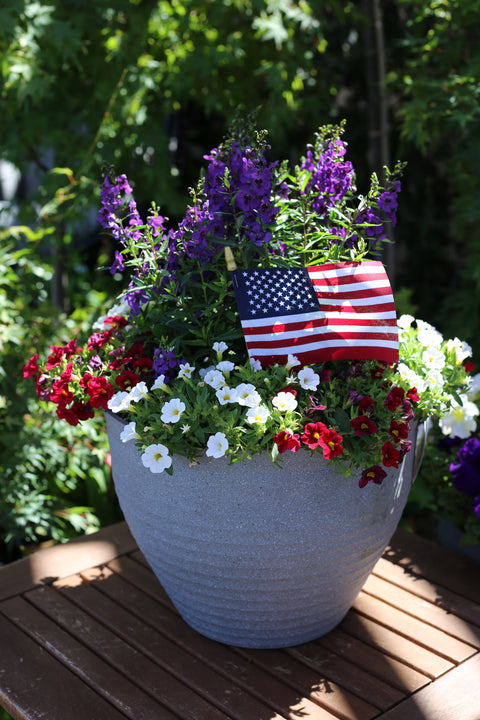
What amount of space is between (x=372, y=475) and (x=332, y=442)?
0.11m

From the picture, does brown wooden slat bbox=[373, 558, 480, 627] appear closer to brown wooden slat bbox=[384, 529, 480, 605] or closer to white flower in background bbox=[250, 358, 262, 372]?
brown wooden slat bbox=[384, 529, 480, 605]

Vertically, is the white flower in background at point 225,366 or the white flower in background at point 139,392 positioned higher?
the white flower in background at point 225,366

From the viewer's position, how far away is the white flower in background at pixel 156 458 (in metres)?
1.42

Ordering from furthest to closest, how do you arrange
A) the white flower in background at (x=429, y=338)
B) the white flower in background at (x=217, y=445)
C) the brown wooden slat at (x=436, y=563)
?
the brown wooden slat at (x=436, y=563)
the white flower in background at (x=429, y=338)
the white flower in background at (x=217, y=445)

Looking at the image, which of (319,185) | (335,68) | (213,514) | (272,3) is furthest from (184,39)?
(213,514)

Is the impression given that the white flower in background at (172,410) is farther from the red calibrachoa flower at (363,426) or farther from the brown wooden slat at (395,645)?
the brown wooden slat at (395,645)

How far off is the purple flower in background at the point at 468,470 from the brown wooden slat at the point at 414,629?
0.38 metres

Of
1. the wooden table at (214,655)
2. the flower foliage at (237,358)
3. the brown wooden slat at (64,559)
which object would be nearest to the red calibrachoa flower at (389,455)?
the flower foliage at (237,358)

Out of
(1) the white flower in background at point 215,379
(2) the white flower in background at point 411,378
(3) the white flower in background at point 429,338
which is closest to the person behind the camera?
(1) the white flower in background at point 215,379

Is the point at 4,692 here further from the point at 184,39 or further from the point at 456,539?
the point at 184,39

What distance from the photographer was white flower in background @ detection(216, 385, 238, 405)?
4.77 ft

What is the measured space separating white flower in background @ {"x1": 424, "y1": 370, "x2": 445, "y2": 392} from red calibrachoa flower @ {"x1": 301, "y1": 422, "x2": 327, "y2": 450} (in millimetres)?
348

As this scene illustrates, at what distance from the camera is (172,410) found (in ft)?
4.75

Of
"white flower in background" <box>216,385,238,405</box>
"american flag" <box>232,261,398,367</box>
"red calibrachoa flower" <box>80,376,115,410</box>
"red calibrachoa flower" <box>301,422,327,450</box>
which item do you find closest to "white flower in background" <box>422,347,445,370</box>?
"american flag" <box>232,261,398,367</box>
